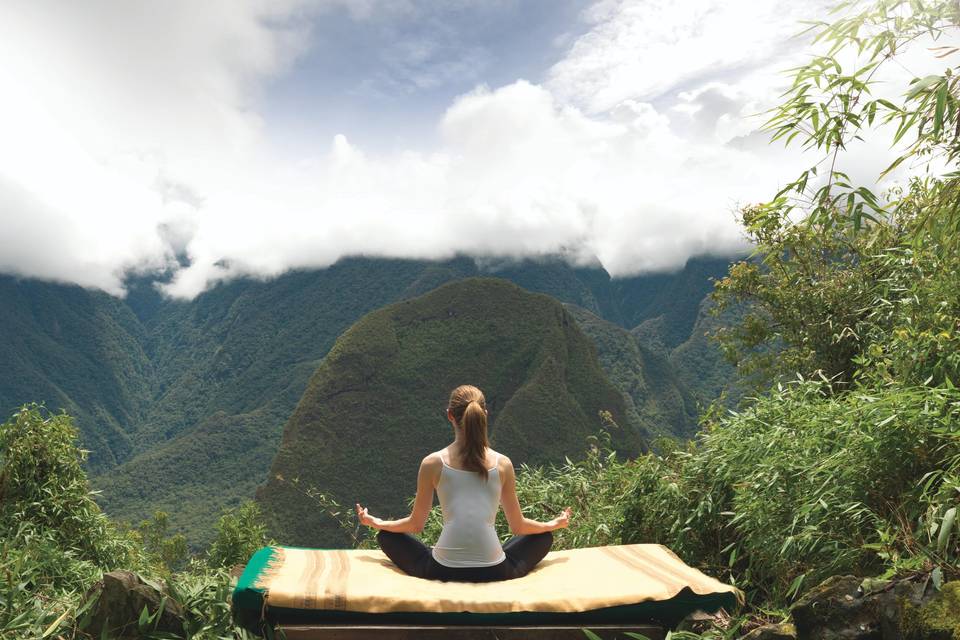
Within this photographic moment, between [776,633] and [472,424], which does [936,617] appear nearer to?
[776,633]

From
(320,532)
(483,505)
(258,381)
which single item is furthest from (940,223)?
(258,381)

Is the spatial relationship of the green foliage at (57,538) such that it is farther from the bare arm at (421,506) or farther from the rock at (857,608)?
the rock at (857,608)

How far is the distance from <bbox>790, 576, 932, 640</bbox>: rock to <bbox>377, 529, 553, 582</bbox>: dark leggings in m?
1.32

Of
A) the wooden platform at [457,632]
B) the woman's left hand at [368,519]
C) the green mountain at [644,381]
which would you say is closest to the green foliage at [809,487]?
the wooden platform at [457,632]

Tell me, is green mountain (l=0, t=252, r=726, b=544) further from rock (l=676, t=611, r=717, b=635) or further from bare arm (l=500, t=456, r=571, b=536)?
rock (l=676, t=611, r=717, b=635)

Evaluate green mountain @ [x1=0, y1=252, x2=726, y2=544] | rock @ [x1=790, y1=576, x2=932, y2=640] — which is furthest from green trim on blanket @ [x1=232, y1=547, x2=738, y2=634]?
green mountain @ [x1=0, y1=252, x2=726, y2=544]

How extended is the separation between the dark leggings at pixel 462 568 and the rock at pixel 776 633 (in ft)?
3.88

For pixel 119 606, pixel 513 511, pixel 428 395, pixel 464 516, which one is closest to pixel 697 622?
pixel 513 511

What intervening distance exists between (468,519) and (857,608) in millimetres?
1631

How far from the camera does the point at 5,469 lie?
3.82 meters

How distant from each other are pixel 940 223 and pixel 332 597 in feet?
10.2

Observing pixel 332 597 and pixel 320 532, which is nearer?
pixel 332 597

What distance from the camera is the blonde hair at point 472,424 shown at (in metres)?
3.06

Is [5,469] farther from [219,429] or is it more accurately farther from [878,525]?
[219,429]
